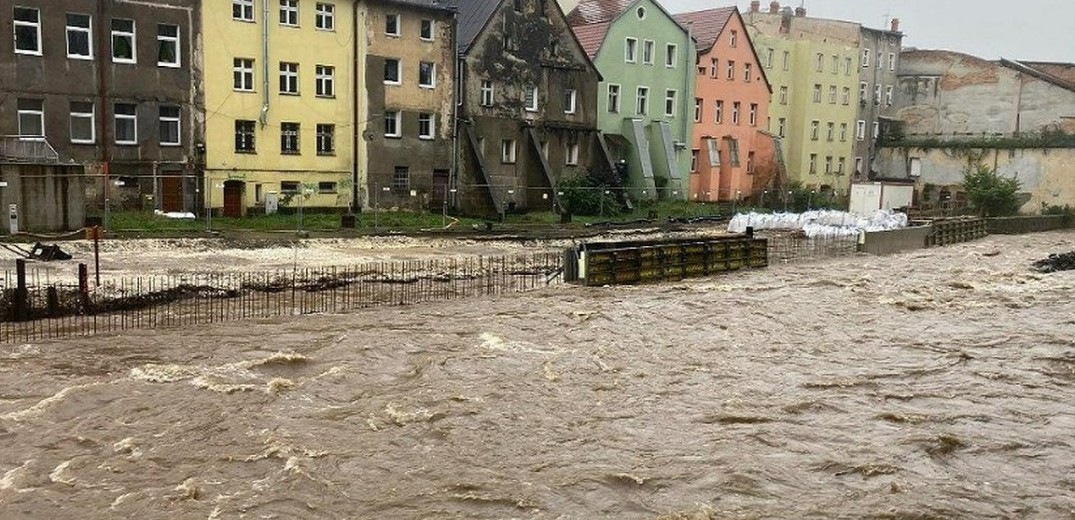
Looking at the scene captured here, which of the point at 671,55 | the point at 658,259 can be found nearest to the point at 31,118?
the point at 658,259

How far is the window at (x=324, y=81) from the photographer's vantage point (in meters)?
39.7

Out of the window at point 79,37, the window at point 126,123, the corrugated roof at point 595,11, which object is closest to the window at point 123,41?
the window at point 79,37

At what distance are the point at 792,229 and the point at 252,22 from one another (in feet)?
86.3

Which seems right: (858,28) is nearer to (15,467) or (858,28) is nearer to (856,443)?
(856,443)

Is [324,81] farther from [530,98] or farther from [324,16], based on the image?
[530,98]

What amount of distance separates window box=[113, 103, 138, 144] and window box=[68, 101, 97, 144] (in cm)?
84

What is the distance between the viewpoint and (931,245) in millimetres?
41531

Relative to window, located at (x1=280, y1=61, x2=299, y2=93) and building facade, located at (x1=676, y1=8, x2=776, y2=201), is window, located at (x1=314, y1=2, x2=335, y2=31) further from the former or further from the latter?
building facade, located at (x1=676, y1=8, x2=776, y2=201)

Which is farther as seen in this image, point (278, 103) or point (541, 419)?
point (278, 103)

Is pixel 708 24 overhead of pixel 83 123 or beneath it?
overhead

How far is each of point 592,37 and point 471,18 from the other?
9.44 metres

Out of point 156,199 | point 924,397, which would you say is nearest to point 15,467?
point 924,397

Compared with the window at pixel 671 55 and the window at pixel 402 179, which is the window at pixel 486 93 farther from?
the window at pixel 671 55

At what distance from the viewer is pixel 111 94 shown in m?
34.3
